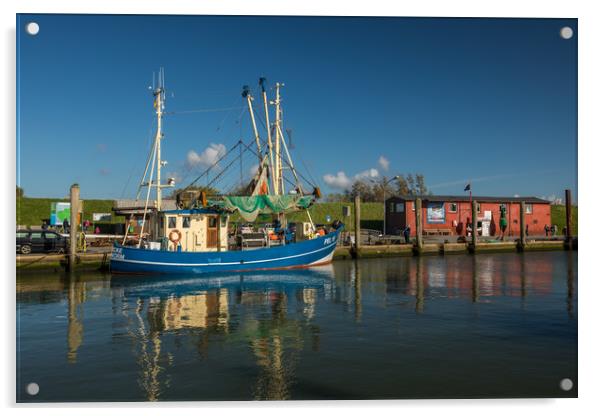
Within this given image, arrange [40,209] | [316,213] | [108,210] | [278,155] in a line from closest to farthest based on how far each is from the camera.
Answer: [278,155], [40,209], [108,210], [316,213]

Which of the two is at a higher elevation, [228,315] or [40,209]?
[40,209]

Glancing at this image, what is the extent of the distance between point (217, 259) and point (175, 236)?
249 cm

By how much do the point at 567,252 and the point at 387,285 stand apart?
22.3m

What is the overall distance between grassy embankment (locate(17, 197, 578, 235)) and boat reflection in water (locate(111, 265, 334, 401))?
2210 cm

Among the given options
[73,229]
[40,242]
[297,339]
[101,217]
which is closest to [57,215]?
[101,217]

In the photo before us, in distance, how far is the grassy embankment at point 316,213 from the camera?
40.8 meters

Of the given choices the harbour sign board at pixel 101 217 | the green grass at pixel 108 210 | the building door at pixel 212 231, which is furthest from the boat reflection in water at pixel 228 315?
the harbour sign board at pixel 101 217

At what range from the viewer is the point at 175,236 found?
24.8 m

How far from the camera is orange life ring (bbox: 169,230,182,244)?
24641 mm

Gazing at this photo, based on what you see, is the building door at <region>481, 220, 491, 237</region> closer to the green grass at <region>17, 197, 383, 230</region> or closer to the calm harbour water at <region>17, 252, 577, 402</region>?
the green grass at <region>17, 197, 383, 230</region>

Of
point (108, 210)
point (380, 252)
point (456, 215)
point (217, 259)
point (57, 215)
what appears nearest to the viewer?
point (217, 259)

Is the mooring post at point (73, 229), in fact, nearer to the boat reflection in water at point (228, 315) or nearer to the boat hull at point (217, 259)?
the boat hull at point (217, 259)

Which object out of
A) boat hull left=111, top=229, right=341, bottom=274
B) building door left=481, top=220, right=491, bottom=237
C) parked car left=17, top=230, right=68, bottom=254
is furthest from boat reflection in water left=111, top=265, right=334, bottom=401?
building door left=481, top=220, right=491, bottom=237

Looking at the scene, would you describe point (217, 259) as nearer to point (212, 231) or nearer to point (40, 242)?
point (212, 231)
